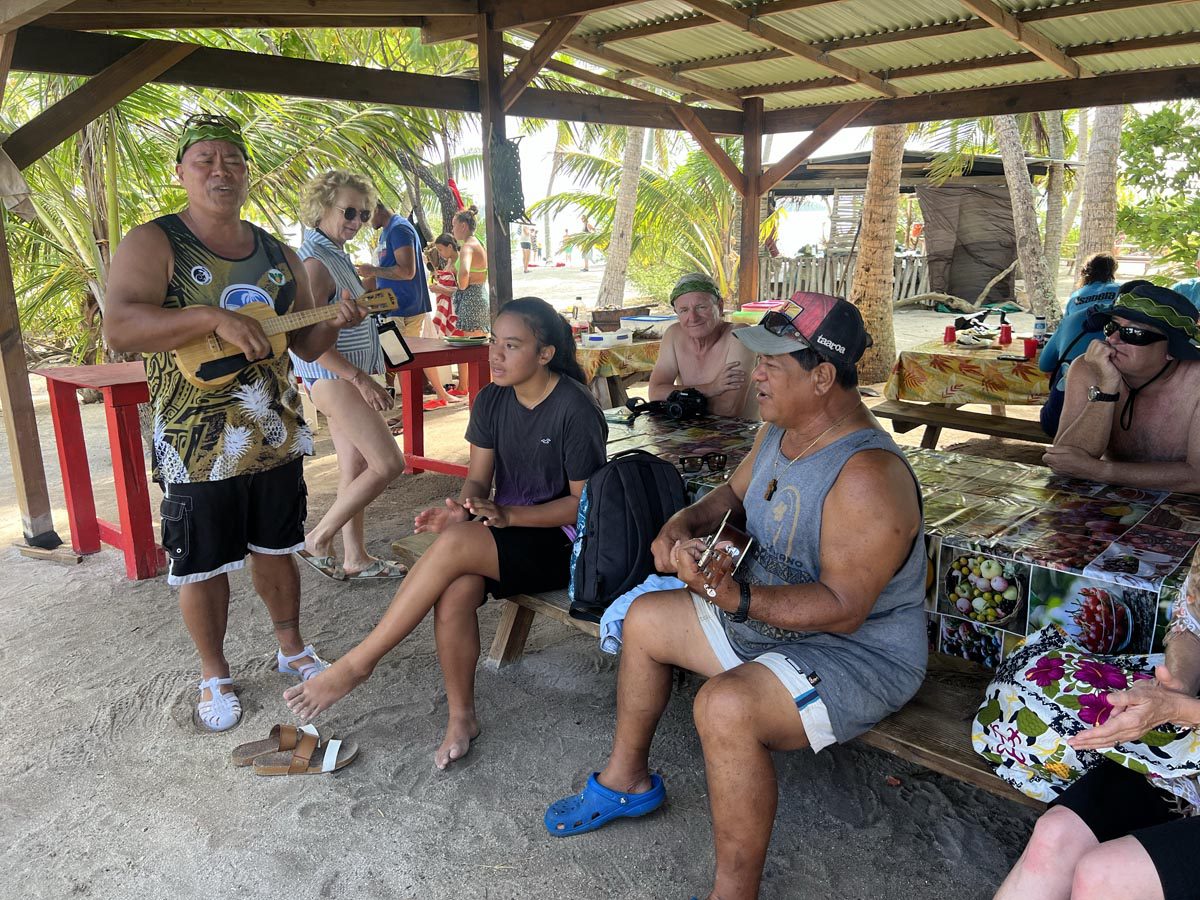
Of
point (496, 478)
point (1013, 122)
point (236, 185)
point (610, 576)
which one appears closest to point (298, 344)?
point (236, 185)

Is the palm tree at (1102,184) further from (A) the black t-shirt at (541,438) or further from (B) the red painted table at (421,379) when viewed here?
(A) the black t-shirt at (541,438)

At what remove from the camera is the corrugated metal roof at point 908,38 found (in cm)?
554

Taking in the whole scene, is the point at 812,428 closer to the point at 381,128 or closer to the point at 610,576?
the point at 610,576

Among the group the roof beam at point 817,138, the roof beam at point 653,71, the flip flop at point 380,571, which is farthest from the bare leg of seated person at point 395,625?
the roof beam at point 817,138

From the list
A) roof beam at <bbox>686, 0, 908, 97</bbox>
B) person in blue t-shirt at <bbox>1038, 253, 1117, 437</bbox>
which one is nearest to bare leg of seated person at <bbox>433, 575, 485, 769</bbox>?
person in blue t-shirt at <bbox>1038, 253, 1117, 437</bbox>

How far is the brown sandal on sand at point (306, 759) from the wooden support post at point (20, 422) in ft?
8.74

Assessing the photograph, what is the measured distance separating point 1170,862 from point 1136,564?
0.85 m

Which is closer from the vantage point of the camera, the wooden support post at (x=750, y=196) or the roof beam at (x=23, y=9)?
the roof beam at (x=23, y=9)

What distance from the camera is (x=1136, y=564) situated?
7.19ft

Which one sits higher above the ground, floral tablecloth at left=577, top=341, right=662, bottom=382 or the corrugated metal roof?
the corrugated metal roof

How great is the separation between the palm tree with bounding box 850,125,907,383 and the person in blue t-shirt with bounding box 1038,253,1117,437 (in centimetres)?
425

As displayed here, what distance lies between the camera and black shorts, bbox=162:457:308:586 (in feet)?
9.27

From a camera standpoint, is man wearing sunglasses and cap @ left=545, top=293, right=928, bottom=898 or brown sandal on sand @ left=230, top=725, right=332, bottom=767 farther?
brown sandal on sand @ left=230, top=725, right=332, bottom=767

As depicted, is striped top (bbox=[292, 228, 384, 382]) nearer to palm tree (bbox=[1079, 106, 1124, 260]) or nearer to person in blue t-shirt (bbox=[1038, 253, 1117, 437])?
person in blue t-shirt (bbox=[1038, 253, 1117, 437])
